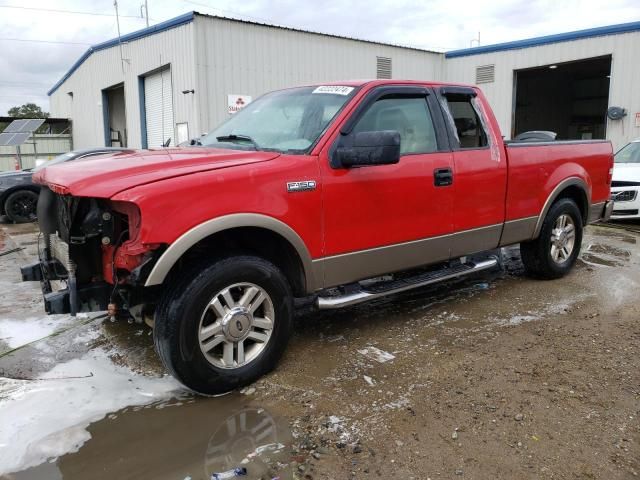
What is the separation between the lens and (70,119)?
30.0 metres

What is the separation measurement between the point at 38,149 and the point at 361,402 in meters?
29.5

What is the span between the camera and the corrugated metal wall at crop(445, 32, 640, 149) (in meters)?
15.5

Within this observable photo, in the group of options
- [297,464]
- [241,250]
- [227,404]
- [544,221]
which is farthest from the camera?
[544,221]

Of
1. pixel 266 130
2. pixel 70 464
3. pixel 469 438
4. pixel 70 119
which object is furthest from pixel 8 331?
pixel 70 119

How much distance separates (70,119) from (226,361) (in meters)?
30.7

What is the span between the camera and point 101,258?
10.8 ft

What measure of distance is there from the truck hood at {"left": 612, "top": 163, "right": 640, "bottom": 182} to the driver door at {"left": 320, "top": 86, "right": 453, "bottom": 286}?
6644 millimetres

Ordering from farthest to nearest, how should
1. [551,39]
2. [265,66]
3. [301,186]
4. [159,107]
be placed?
[159,107]
[551,39]
[265,66]
[301,186]

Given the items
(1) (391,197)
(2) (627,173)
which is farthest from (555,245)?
(2) (627,173)

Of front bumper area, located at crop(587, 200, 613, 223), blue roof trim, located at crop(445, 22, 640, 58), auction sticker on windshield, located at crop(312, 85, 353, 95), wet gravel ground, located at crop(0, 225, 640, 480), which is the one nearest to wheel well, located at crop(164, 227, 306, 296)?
wet gravel ground, located at crop(0, 225, 640, 480)

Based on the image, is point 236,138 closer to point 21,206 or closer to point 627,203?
point 627,203

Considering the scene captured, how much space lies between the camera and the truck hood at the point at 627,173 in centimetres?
941

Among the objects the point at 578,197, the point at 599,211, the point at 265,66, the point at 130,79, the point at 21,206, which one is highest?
the point at 130,79

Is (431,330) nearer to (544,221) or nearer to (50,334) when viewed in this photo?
(544,221)
